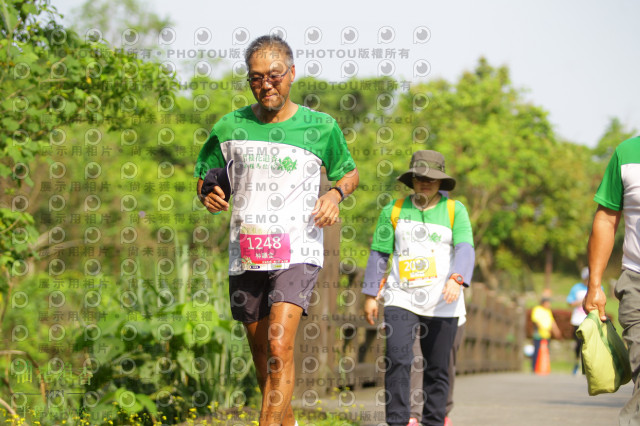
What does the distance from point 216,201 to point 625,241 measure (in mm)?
1928

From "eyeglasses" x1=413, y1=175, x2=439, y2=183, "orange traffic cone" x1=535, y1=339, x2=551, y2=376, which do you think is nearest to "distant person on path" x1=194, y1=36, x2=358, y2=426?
"eyeglasses" x1=413, y1=175, x2=439, y2=183

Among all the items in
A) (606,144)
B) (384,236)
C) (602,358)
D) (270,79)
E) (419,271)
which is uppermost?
(606,144)

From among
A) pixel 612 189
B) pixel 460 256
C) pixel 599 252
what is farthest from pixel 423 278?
pixel 612 189

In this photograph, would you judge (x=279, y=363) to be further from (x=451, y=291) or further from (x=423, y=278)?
(x=423, y=278)

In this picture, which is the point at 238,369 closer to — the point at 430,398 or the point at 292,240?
the point at 430,398

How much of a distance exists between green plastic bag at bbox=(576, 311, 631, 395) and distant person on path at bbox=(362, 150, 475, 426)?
4.61 feet

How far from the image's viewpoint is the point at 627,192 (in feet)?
13.9

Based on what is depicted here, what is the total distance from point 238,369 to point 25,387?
8.71ft

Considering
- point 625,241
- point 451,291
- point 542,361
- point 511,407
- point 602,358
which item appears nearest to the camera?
point 602,358

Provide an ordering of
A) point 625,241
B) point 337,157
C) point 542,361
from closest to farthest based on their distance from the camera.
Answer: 1. point 625,241
2. point 337,157
3. point 542,361

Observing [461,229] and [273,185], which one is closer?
[273,185]

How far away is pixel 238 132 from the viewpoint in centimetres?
440

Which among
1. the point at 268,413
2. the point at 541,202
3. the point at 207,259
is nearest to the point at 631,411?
the point at 268,413

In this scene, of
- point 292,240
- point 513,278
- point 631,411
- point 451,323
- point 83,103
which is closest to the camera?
point 631,411
